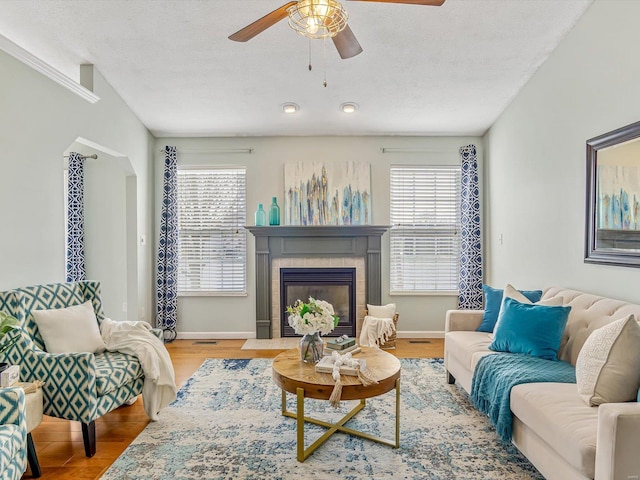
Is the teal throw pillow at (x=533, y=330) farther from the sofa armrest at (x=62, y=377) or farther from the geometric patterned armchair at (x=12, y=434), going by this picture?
the geometric patterned armchair at (x=12, y=434)

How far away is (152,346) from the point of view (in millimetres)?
3104

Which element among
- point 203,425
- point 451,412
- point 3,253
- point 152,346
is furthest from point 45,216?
point 451,412

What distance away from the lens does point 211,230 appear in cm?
552

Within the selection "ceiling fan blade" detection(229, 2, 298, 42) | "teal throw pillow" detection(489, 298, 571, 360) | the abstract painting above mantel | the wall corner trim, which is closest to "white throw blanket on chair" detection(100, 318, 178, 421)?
the wall corner trim

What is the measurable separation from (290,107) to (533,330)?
3.30m

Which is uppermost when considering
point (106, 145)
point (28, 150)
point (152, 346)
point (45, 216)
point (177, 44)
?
point (177, 44)

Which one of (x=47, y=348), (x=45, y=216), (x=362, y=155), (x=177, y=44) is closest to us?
(x=47, y=348)

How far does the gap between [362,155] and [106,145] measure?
2921 millimetres

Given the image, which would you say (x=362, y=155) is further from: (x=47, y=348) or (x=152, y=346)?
(x=47, y=348)

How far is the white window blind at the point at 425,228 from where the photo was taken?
5.50 metres

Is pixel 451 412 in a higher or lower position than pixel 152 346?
lower

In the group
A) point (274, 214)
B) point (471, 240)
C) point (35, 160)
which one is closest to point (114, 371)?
point (35, 160)

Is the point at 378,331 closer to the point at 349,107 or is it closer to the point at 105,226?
the point at 349,107

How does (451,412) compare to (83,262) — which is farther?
(83,262)
